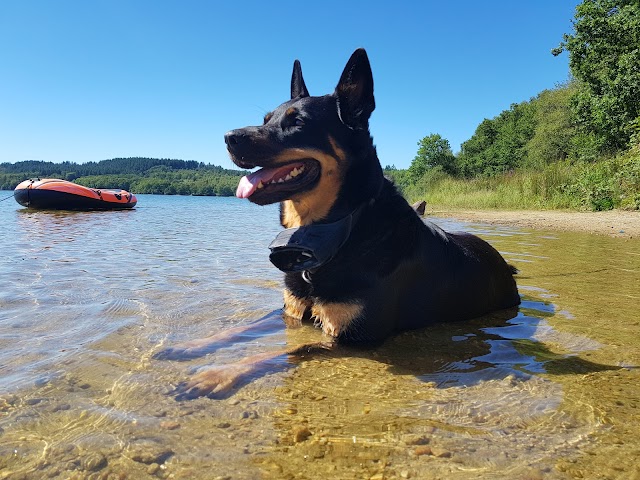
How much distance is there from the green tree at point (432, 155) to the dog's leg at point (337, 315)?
65.0 m

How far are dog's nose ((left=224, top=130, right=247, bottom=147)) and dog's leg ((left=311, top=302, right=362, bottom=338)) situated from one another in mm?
1386

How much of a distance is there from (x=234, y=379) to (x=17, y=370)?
1.31 m

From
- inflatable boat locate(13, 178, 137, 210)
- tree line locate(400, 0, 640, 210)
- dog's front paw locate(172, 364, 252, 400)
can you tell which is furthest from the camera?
inflatable boat locate(13, 178, 137, 210)

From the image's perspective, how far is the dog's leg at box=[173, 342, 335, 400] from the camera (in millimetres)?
2547

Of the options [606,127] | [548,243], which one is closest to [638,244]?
[548,243]

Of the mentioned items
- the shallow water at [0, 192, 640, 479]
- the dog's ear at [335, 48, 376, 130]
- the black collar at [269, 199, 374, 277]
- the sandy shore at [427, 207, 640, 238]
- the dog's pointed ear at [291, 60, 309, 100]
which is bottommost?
the shallow water at [0, 192, 640, 479]

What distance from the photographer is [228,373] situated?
277 cm

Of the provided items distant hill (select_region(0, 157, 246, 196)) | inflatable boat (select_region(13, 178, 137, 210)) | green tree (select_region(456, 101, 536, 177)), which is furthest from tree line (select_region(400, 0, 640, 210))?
distant hill (select_region(0, 157, 246, 196))

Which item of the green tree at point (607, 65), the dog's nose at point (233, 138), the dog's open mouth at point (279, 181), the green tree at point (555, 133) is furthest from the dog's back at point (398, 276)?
the green tree at point (555, 133)

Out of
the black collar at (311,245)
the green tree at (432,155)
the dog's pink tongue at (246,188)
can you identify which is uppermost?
the green tree at (432,155)

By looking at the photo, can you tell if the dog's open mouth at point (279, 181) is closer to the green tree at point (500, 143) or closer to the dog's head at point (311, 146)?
the dog's head at point (311, 146)

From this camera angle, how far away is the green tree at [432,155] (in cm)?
6669

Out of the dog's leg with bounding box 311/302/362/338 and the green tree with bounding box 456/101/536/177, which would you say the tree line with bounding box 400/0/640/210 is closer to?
the dog's leg with bounding box 311/302/362/338

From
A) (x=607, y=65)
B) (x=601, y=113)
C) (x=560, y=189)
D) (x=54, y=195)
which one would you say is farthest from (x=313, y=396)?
(x=607, y=65)
